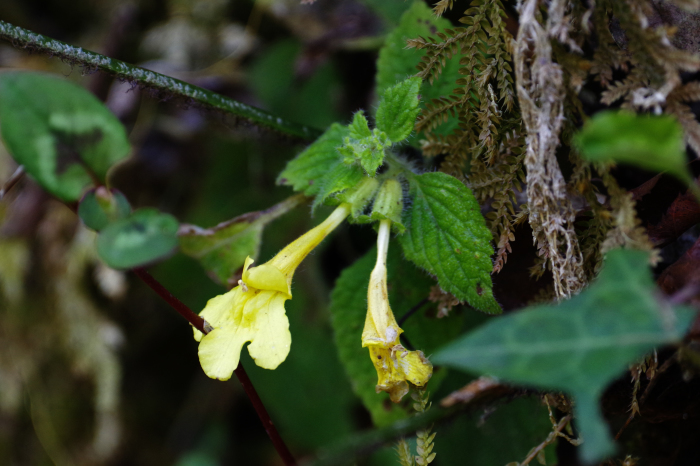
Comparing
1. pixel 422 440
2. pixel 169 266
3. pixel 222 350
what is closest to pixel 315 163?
pixel 222 350

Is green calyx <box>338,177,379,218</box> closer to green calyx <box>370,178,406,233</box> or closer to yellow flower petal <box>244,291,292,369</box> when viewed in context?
green calyx <box>370,178,406,233</box>

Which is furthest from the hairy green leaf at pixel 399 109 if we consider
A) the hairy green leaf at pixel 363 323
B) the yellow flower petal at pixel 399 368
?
the yellow flower petal at pixel 399 368

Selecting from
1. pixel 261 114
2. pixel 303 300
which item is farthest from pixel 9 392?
pixel 261 114

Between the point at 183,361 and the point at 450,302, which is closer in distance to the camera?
the point at 450,302

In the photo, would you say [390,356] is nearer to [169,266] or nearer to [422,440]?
[422,440]

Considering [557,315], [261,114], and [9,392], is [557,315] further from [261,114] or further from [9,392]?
[9,392]

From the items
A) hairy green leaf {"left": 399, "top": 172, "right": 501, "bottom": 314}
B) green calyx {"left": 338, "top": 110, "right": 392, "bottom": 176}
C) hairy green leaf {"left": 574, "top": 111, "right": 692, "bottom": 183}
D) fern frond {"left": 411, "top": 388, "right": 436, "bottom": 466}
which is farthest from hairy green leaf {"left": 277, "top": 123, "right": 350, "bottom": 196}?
hairy green leaf {"left": 574, "top": 111, "right": 692, "bottom": 183}

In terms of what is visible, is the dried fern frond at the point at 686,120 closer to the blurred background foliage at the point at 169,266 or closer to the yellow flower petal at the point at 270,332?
the yellow flower petal at the point at 270,332
